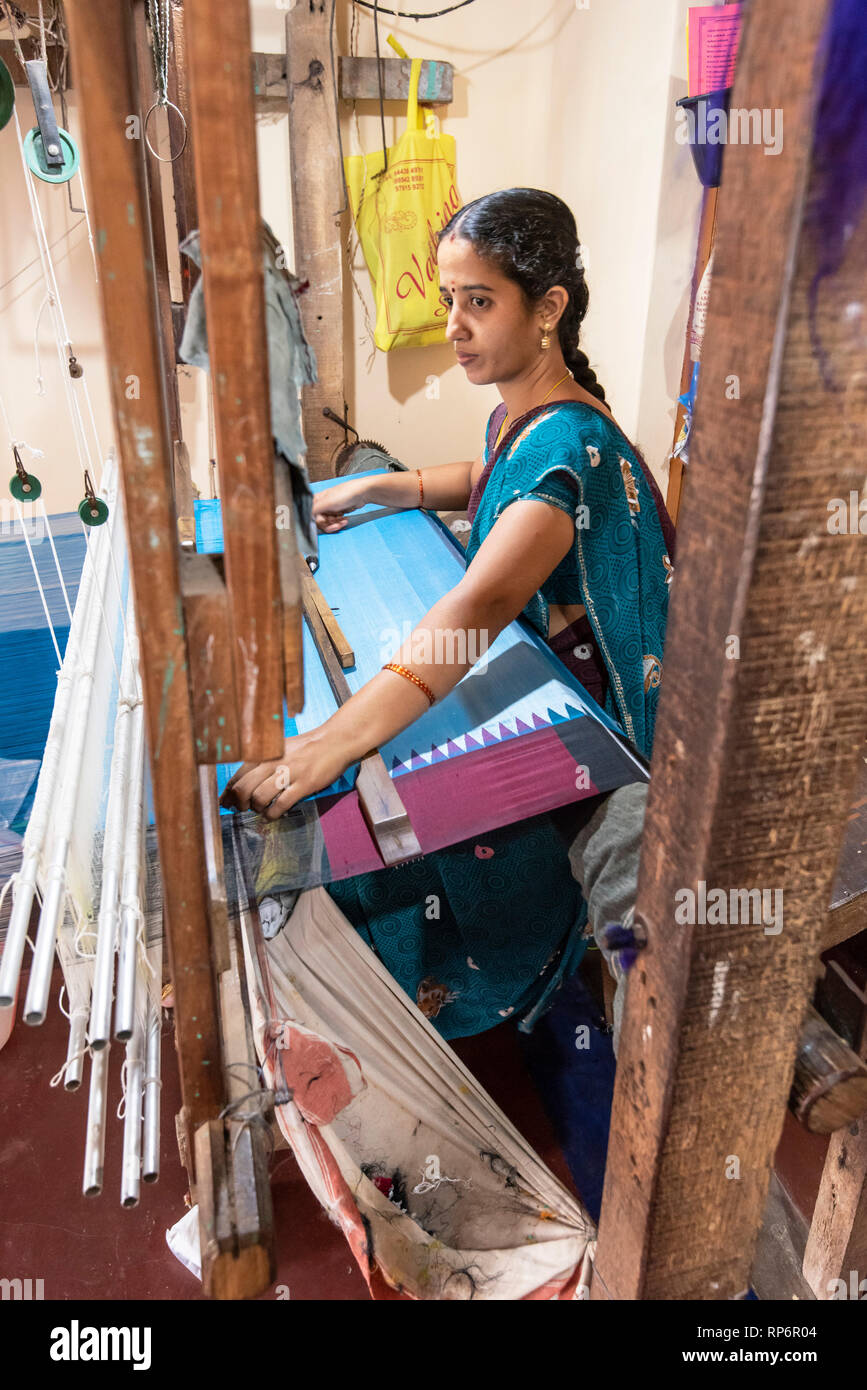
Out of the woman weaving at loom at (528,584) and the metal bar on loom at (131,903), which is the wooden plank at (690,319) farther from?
the metal bar on loom at (131,903)

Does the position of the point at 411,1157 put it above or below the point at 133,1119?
below

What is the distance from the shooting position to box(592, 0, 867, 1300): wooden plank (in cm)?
46

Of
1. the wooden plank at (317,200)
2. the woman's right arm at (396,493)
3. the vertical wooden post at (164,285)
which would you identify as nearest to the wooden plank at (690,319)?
the woman's right arm at (396,493)

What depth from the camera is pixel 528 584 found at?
141cm

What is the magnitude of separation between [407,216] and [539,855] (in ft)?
8.85

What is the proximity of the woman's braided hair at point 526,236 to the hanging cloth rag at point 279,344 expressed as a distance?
3.72ft

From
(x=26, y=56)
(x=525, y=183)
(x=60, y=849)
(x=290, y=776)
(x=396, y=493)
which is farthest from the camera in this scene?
(x=525, y=183)

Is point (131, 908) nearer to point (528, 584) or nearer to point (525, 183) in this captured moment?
point (528, 584)

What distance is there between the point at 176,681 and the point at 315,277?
3.13 m

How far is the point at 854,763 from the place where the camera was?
0.62m

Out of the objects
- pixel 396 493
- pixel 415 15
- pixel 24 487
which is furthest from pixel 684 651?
pixel 415 15

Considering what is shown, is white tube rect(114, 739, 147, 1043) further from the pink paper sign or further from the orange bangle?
the pink paper sign
